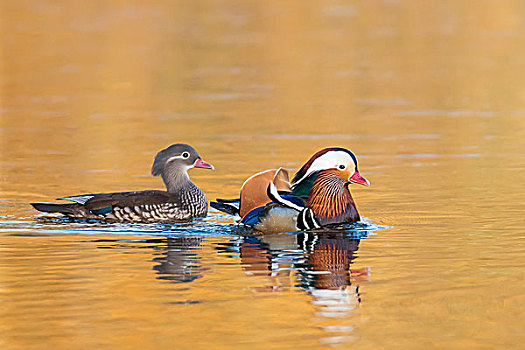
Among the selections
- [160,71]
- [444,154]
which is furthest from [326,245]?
[160,71]

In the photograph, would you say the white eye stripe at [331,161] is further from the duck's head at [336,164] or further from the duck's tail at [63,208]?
the duck's tail at [63,208]

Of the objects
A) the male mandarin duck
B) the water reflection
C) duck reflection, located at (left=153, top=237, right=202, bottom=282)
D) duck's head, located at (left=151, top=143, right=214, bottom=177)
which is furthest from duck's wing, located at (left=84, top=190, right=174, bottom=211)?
the water reflection

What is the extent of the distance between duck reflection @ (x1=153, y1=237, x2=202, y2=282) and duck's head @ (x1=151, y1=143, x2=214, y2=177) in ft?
6.71

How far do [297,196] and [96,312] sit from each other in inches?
168

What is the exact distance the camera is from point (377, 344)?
8180 millimetres

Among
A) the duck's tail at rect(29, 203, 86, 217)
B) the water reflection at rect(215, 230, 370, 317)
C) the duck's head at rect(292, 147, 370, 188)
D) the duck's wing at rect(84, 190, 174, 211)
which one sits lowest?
the water reflection at rect(215, 230, 370, 317)

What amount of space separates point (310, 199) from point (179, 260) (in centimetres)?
209

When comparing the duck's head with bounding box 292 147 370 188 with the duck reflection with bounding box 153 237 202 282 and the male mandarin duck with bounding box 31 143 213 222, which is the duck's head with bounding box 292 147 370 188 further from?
the male mandarin duck with bounding box 31 143 213 222

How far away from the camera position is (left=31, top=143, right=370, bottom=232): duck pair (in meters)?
12.5

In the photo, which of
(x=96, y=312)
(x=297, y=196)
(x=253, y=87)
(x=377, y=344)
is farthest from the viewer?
(x=253, y=87)

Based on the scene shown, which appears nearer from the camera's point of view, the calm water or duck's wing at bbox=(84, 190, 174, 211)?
the calm water

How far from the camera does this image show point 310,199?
41.5 feet

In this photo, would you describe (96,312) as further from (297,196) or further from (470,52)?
(470,52)

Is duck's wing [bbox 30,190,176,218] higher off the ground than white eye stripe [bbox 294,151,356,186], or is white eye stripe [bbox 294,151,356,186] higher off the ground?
white eye stripe [bbox 294,151,356,186]
